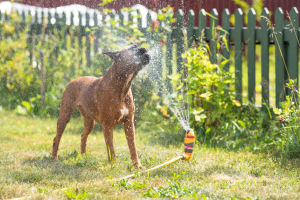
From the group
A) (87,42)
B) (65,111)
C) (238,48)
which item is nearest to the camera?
(65,111)

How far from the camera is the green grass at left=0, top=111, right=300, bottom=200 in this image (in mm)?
2775

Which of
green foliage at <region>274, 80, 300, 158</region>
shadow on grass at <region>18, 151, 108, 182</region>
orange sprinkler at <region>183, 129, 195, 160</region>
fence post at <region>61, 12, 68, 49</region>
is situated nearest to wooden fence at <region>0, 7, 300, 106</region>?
fence post at <region>61, 12, 68, 49</region>

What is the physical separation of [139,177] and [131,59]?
95 cm

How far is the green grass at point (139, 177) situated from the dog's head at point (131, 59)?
0.84m

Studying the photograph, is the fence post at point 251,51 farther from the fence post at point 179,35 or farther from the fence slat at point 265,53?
the fence post at point 179,35

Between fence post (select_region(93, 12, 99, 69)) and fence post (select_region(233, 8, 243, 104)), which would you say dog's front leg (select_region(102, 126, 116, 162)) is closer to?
fence post (select_region(233, 8, 243, 104))

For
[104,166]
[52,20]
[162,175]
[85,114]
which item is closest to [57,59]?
[52,20]

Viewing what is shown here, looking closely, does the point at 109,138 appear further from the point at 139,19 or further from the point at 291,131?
the point at 139,19

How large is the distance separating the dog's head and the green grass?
2.77 ft

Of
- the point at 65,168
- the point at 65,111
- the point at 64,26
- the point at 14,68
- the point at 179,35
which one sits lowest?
the point at 65,168

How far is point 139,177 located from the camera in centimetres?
313

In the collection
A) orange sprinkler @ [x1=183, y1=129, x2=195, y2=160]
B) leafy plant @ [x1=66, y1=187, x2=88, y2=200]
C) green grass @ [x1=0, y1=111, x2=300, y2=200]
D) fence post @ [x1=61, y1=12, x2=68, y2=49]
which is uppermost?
fence post @ [x1=61, y1=12, x2=68, y2=49]

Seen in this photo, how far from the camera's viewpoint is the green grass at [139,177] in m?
2.78

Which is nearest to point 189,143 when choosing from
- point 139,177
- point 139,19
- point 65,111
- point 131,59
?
point 139,177
